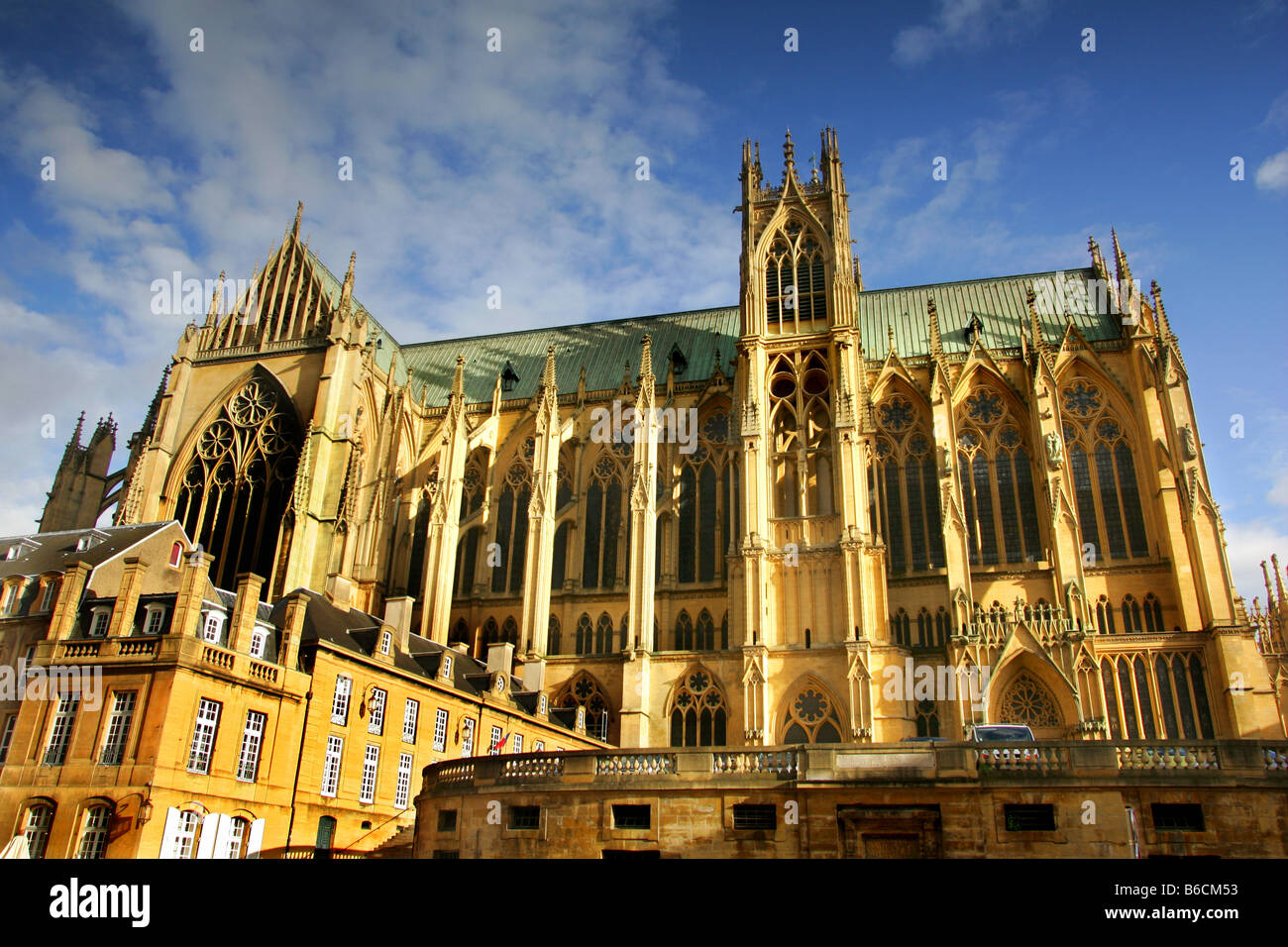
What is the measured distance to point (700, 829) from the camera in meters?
20.7

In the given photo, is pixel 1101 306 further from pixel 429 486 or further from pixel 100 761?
pixel 100 761

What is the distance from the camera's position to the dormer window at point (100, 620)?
87.4ft

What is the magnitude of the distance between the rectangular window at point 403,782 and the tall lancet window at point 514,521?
1579cm

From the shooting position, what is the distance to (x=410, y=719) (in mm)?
30688

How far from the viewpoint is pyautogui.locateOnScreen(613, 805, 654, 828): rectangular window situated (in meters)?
21.2

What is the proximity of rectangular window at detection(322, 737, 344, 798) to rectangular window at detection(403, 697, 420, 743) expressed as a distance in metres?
2.81

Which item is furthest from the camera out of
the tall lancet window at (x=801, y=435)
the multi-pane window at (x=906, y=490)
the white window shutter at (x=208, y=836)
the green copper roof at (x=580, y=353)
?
the green copper roof at (x=580, y=353)

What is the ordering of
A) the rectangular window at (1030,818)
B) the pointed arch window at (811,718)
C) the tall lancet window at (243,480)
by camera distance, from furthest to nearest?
the tall lancet window at (243,480) → the pointed arch window at (811,718) → the rectangular window at (1030,818)

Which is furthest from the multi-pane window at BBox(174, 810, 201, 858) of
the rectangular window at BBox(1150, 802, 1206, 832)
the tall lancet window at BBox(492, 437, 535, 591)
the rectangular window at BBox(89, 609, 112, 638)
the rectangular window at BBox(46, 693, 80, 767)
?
the tall lancet window at BBox(492, 437, 535, 591)

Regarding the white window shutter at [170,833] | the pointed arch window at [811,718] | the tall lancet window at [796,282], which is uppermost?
the tall lancet window at [796,282]

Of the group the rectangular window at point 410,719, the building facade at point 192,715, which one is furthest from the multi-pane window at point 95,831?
the rectangular window at point 410,719

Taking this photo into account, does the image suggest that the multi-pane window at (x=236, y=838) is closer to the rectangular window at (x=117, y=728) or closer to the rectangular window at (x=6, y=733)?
the rectangular window at (x=117, y=728)

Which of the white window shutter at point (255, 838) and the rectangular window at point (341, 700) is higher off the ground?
the rectangular window at point (341, 700)
